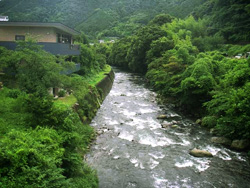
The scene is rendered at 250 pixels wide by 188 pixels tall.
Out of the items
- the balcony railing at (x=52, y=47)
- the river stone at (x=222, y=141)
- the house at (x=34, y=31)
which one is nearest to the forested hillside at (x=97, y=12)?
the house at (x=34, y=31)

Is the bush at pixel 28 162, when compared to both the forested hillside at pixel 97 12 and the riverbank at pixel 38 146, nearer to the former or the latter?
the riverbank at pixel 38 146

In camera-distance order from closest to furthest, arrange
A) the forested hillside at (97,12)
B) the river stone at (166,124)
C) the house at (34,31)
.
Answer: the river stone at (166,124)
the house at (34,31)
the forested hillside at (97,12)

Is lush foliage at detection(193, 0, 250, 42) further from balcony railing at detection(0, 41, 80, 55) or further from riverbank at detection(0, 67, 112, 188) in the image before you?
riverbank at detection(0, 67, 112, 188)

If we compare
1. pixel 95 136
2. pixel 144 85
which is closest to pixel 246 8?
pixel 144 85

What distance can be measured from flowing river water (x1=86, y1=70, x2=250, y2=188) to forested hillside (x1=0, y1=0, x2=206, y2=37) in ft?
325

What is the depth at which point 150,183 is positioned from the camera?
12211 millimetres

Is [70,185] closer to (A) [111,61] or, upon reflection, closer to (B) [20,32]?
(B) [20,32]

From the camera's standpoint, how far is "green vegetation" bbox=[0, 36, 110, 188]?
24.0 ft

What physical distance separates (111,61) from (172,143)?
65.3 metres

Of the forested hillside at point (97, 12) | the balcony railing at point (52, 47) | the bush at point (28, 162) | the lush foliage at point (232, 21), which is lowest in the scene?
the bush at point (28, 162)

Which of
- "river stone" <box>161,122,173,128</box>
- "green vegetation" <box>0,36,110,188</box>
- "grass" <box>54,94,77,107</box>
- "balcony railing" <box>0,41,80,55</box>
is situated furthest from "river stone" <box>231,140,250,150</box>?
"balcony railing" <box>0,41,80,55</box>

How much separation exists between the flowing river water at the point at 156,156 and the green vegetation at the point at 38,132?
1634 mm

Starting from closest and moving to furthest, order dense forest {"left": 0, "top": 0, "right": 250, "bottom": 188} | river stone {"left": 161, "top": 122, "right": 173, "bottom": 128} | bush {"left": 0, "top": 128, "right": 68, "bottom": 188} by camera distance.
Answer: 1. bush {"left": 0, "top": 128, "right": 68, "bottom": 188}
2. dense forest {"left": 0, "top": 0, "right": 250, "bottom": 188}
3. river stone {"left": 161, "top": 122, "right": 173, "bottom": 128}

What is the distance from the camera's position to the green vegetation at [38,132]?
732 centimetres
